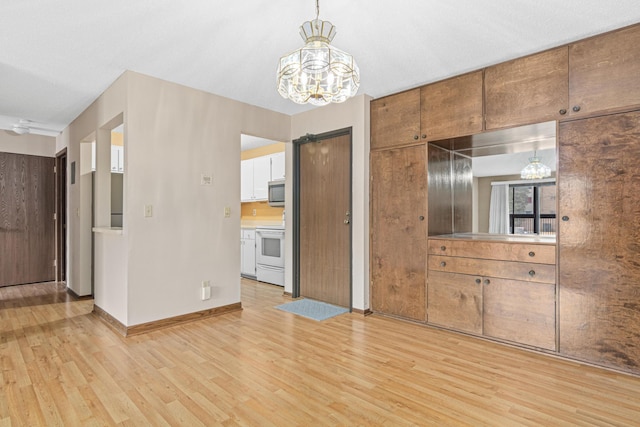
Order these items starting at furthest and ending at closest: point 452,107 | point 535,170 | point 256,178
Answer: point 256,178 → point 452,107 → point 535,170

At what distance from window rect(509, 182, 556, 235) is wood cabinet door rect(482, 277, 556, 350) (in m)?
0.52

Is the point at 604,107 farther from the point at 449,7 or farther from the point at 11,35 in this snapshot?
the point at 11,35

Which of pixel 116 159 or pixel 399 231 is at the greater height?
pixel 116 159

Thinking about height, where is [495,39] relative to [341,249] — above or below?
above

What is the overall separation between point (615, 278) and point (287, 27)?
286 centimetres

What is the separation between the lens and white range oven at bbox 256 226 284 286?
509 centimetres

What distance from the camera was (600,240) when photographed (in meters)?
2.46

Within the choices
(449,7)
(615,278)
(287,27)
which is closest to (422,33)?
(449,7)

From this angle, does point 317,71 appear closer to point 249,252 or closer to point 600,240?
point 600,240

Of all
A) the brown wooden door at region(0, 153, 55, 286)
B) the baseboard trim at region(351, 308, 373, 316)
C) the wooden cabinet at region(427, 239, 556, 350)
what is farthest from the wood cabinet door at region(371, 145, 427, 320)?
the brown wooden door at region(0, 153, 55, 286)

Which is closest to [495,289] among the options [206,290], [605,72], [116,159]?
[605,72]

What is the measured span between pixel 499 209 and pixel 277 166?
3380 mm

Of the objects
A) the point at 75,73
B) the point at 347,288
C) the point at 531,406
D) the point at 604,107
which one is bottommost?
the point at 531,406

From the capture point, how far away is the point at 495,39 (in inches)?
101
